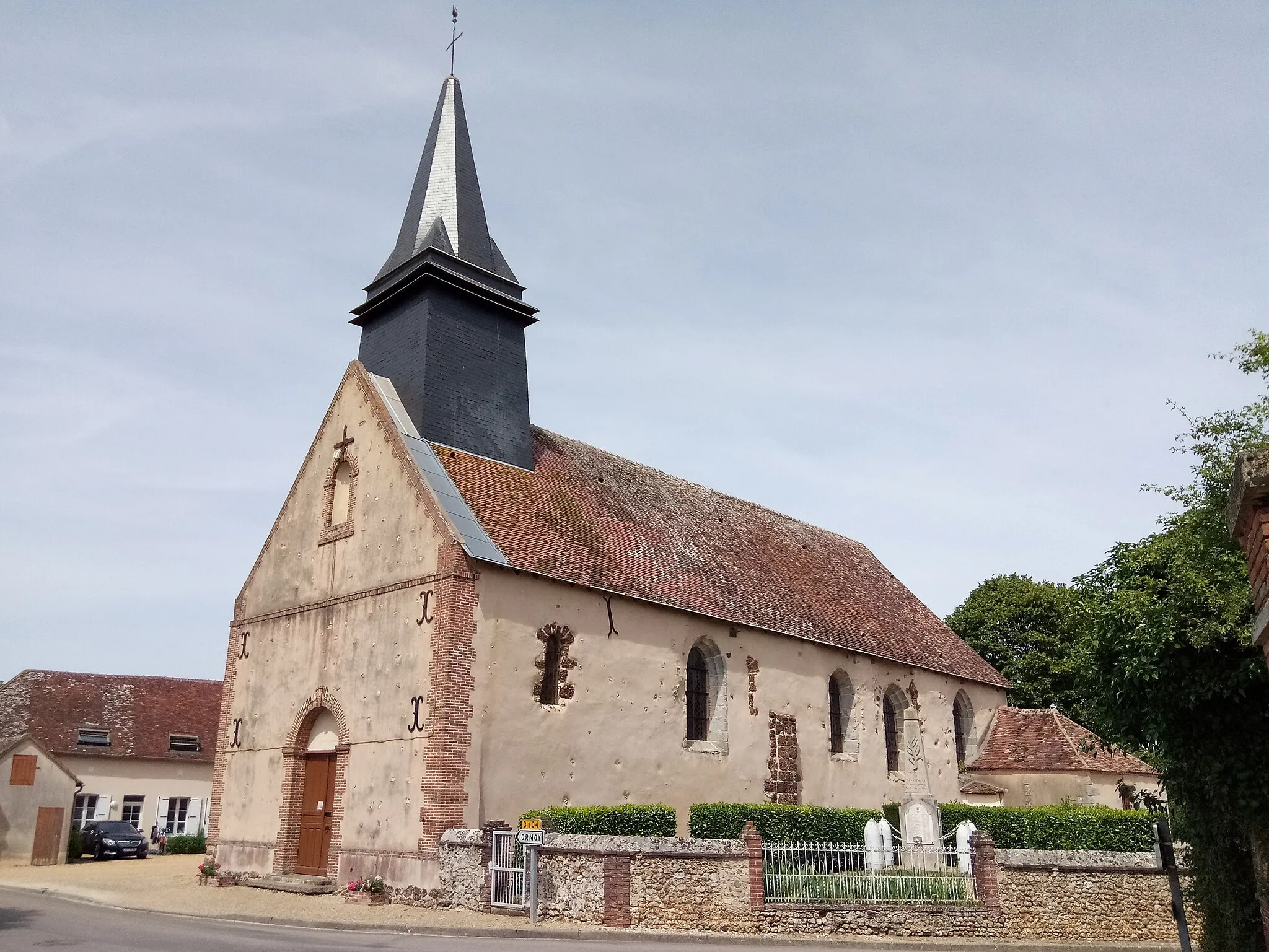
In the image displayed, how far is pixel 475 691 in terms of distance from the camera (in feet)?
55.7

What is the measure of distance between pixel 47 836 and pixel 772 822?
20.5 meters

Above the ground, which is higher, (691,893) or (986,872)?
(986,872)

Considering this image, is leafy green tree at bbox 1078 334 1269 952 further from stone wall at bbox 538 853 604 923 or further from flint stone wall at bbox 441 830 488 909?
flint stone wall at bbox 441 830 488 909

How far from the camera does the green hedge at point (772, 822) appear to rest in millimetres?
18375

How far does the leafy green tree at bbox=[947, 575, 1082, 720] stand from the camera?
36844 mm

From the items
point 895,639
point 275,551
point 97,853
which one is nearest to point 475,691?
point 275,551

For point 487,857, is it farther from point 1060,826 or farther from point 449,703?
point 1060,826

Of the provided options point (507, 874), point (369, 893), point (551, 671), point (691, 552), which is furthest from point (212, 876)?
point (691, 552)

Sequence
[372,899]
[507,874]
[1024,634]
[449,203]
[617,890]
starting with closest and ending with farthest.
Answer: [617,890], [507,874], [372,899], [449,203], [1024,634]

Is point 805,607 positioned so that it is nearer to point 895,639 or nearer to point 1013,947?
point 895,639

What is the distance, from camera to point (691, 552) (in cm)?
2388

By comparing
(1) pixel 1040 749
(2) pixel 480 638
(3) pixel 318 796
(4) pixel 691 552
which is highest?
(4) pixel 691 552

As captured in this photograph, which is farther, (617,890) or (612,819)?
(612,819)

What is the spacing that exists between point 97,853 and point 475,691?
18.8m
